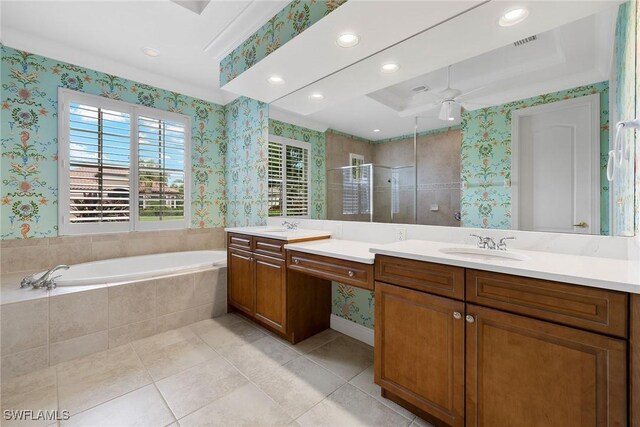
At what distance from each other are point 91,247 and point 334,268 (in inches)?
→ 107

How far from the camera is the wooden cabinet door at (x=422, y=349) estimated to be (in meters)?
1.23

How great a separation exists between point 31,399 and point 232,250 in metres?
1.62

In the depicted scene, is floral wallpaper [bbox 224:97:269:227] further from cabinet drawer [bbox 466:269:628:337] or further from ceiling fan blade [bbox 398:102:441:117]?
cabinet drawer [bbox 466:269:628:337]

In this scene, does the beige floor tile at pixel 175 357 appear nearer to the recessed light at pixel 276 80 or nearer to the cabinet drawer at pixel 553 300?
the cabinet drawer at pixel 553 300

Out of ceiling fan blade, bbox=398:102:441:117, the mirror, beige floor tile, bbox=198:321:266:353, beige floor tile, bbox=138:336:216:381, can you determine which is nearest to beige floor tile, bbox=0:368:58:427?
beige floor tile, bbox=138:336:216:381

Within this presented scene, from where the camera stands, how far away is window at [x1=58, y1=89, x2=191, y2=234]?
8.86 ft

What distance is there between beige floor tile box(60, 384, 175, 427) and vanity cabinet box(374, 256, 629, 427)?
1248mm

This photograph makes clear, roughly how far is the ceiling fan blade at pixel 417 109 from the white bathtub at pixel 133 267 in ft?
7.58

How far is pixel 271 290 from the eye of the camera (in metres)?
2.31

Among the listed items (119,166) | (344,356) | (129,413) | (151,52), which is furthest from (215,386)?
(151,52)

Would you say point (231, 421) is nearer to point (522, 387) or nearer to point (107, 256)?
point (522, 387)

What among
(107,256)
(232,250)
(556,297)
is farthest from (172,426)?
(107,256)

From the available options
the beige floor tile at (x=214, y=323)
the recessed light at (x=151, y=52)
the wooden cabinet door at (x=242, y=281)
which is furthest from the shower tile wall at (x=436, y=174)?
the recessed light at (x=151, y=52)

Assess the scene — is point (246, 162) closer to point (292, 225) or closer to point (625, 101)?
point (292, 225)
